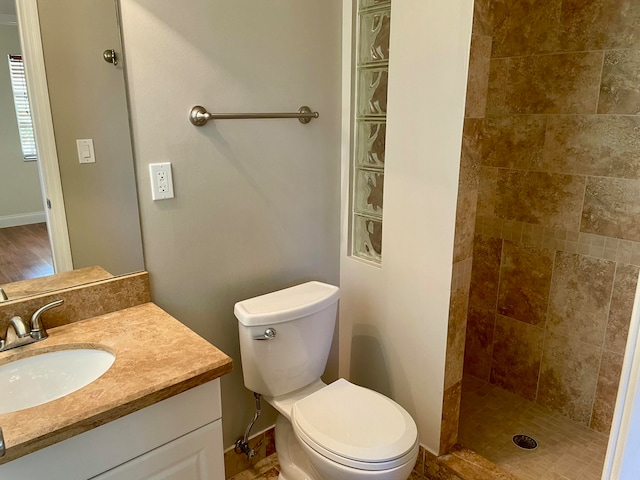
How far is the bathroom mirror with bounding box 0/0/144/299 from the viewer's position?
1.37 m

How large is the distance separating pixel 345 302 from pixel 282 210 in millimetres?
561

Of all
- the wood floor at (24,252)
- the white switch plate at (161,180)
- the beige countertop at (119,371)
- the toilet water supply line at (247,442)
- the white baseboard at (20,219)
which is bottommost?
the toilet water supply line at (247,442)

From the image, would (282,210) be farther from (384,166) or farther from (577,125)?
(577,125)

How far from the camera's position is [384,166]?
1.93 metres

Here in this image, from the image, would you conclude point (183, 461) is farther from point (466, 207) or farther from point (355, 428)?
point (466, 207)

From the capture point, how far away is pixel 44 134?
140cm

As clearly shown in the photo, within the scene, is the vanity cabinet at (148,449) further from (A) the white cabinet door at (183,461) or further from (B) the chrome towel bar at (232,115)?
(B) the chrome towel bar at (232,115)

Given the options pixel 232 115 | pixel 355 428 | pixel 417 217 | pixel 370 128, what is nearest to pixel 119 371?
pixel 355 428

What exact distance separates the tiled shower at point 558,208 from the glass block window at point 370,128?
0.43 m

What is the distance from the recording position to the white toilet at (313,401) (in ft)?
4.85

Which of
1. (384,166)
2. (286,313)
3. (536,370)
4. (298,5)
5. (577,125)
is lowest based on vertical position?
(536,370)

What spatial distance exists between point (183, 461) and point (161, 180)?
33.5 inches

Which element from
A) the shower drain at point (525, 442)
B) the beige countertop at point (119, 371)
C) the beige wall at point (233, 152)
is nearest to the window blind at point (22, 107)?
the beige wall at point (233, 152)

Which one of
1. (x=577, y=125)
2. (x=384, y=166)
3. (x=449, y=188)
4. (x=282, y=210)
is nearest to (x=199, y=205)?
(x=282, y=210)
